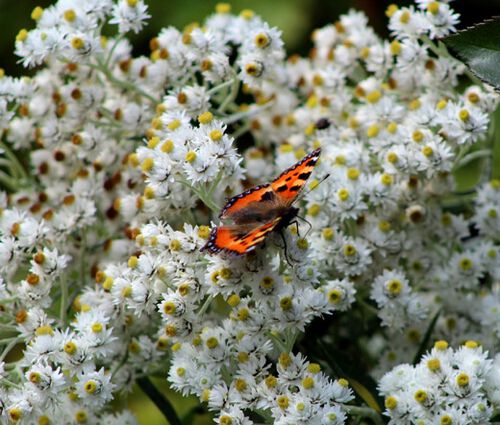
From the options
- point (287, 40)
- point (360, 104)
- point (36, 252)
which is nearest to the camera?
point (36, 252)

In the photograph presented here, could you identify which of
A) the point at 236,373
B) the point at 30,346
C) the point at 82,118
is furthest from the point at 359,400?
the point at 82,118

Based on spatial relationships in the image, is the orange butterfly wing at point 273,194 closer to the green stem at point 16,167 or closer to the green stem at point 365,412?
the green stem at point 365,412

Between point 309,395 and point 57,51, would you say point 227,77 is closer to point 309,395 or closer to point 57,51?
point 57,51

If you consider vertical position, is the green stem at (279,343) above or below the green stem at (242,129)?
below

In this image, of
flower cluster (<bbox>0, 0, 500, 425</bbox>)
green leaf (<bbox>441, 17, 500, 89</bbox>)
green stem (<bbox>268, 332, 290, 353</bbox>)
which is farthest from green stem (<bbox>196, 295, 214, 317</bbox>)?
green leaf (<bbox>441, 17, 500, 89</bbox>)

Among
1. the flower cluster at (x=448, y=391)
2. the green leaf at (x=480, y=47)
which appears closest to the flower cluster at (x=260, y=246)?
the flower cluster at (x=448, y=391)

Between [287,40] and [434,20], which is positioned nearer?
[434,20]

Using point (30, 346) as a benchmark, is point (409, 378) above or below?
below
